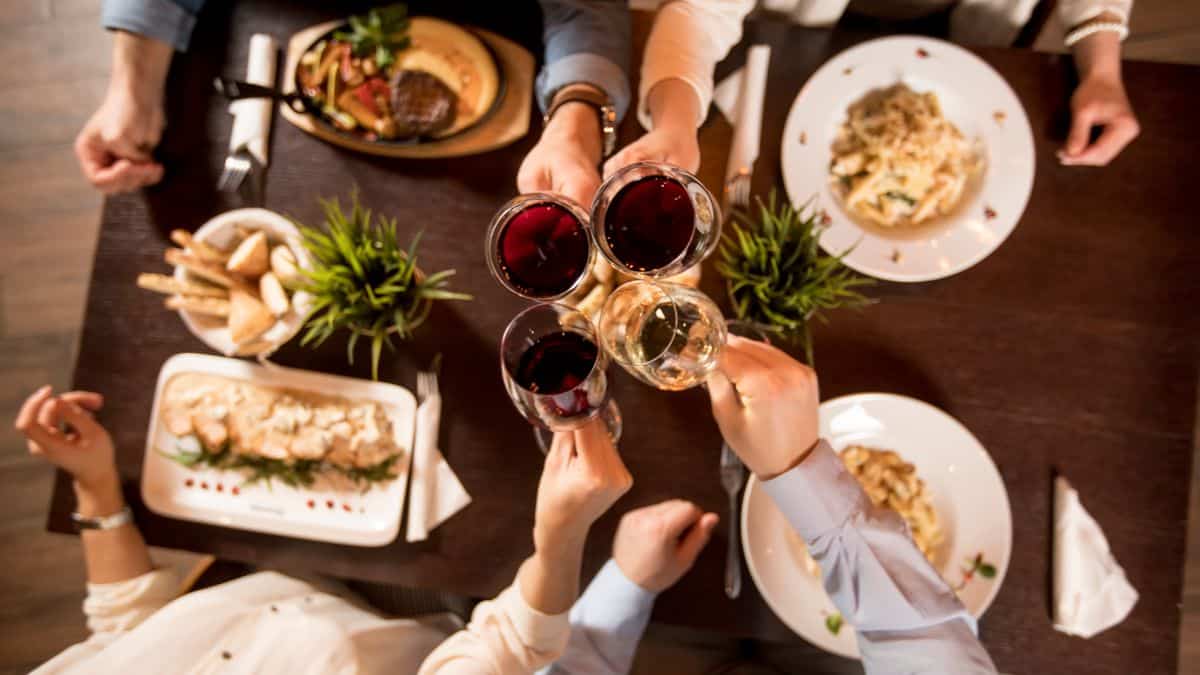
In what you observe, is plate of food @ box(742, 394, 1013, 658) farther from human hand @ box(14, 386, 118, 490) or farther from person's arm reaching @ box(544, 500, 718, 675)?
human hand @ box(14, 386, 118, 490)

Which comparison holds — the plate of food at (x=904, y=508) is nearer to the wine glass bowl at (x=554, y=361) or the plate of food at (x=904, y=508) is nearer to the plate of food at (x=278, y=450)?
the wine glass bowl at (x=554, y=361)

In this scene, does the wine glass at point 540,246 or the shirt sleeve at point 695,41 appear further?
the shirt sleeve at point 695,41

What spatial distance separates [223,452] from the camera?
4.20 ft

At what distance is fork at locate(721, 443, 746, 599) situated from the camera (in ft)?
4.11

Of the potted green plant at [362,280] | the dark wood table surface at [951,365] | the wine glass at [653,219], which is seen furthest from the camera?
the dark wood table surface at [951,365]

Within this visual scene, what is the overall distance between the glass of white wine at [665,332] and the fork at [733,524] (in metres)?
0.30

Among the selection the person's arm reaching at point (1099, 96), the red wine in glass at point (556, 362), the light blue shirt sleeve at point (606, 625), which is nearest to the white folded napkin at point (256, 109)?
the red wine in glass at point (556, 362)

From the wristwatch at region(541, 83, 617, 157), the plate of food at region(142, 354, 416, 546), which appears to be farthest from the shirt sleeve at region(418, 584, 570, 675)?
the wristwatch at region(541, 83, 617, 157)

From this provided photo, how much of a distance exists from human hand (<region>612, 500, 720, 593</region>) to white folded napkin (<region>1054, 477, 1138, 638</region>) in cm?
61

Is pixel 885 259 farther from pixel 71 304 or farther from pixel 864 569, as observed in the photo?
pixel 71 304

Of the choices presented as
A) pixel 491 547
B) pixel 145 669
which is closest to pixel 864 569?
pixel 491 547

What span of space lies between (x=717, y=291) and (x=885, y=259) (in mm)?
303

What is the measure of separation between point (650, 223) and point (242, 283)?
2.53 ft

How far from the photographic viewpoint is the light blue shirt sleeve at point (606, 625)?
4.24 feet
